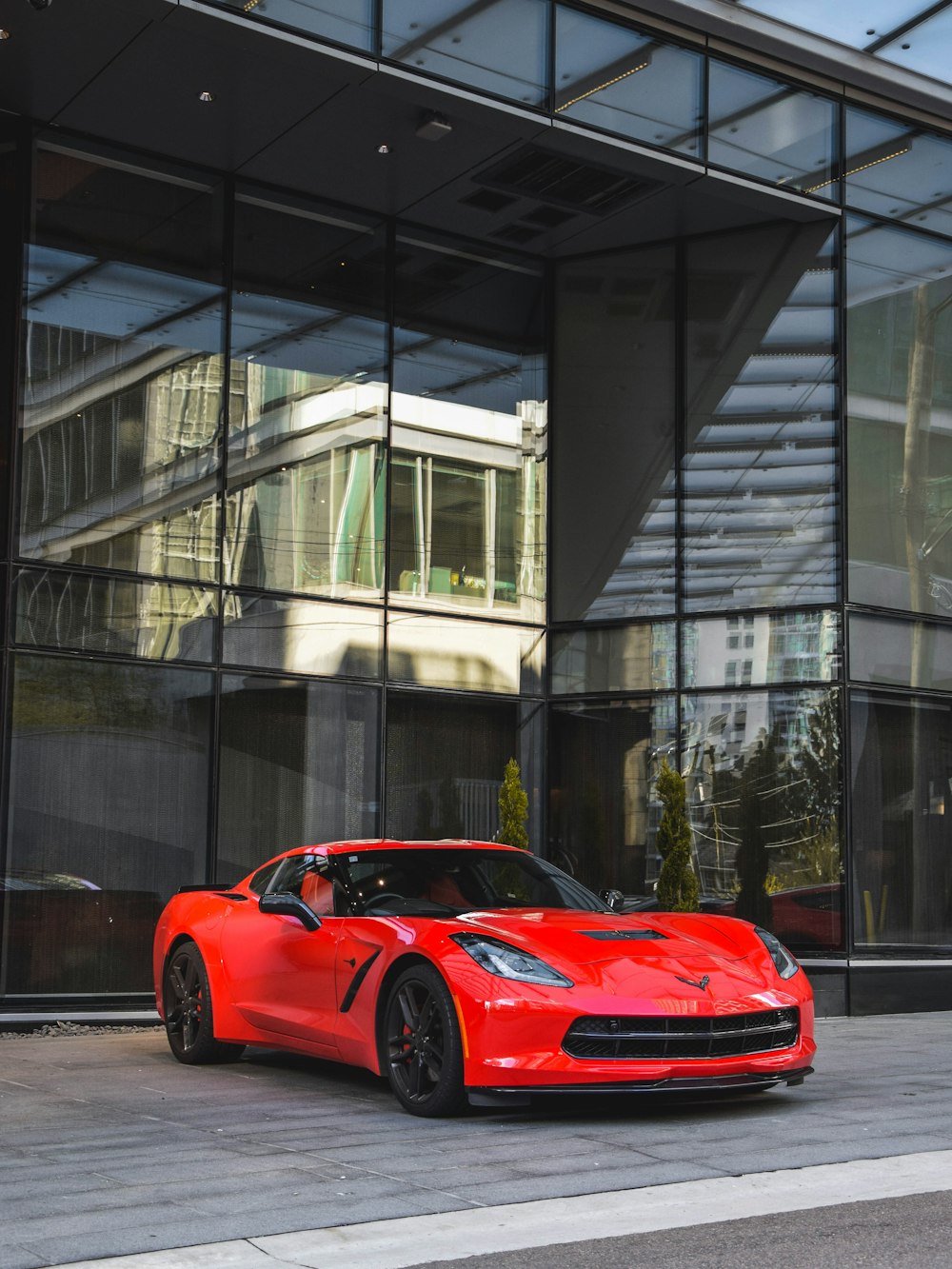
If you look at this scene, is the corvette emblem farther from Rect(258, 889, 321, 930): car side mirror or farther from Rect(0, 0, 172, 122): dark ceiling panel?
Rect(0, 0, 172, 122): dark ceiling panel

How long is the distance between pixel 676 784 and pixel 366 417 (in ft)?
15.6

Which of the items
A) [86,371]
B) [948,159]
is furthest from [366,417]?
[948,159]

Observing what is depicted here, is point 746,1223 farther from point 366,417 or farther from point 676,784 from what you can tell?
point 366,417

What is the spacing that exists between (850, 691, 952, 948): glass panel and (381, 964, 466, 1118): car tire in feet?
25.4

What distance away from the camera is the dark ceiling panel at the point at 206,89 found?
38.8 feet

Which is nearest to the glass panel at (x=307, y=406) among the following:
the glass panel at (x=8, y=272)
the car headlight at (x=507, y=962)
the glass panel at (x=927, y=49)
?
the glass panel at (x=8, y=272)

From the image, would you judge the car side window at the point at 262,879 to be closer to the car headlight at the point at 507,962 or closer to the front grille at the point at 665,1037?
the car headlight at the point at 507,962

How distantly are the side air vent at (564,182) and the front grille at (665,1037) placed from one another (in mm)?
9314

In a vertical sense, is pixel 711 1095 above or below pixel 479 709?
below

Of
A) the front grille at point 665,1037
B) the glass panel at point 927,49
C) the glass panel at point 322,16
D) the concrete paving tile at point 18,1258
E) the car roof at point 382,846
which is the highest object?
the glass panel at point 927,49

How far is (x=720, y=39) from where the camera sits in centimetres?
1410

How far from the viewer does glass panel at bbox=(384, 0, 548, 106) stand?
481 inches

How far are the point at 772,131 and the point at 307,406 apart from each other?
5.21 metres

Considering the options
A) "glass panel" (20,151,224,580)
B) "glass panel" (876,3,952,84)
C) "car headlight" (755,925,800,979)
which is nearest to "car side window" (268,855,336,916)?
"car headlight" (755,925,800,979)
